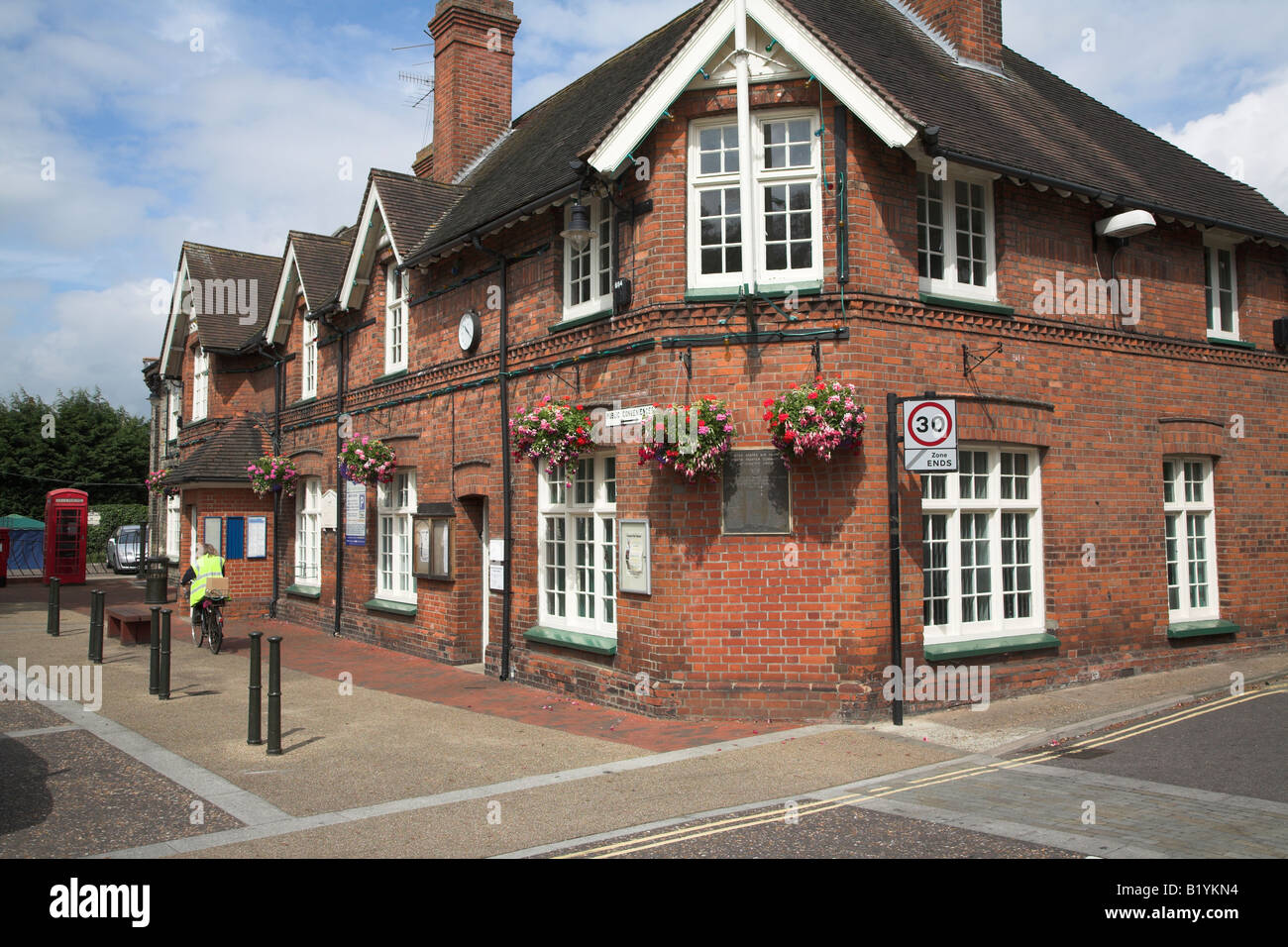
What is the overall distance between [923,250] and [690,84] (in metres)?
3.16

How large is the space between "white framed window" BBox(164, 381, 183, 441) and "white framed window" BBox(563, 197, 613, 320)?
1914cm

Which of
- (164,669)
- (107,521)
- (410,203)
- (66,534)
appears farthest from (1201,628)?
(107,521)

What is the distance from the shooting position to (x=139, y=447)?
5038 centimetres

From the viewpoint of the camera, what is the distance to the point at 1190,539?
13.6 m

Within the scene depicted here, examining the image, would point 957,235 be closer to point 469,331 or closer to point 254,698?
point 469,331

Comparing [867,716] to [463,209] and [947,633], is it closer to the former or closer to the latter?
[947,633]

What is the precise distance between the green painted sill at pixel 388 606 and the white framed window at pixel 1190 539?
11.0 metres

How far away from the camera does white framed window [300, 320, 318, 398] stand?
2012cm

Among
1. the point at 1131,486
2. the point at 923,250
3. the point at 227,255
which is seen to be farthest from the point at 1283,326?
the point at 227,255

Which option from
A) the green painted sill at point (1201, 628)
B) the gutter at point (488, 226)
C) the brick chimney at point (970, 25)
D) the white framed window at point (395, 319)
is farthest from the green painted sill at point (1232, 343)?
the white framed window at point (395, 319)

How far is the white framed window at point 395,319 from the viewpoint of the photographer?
16688 mm

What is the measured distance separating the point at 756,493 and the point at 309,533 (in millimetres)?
12819

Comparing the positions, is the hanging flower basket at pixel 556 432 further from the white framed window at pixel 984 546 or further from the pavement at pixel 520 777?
the white framed window at pixel 984 546
